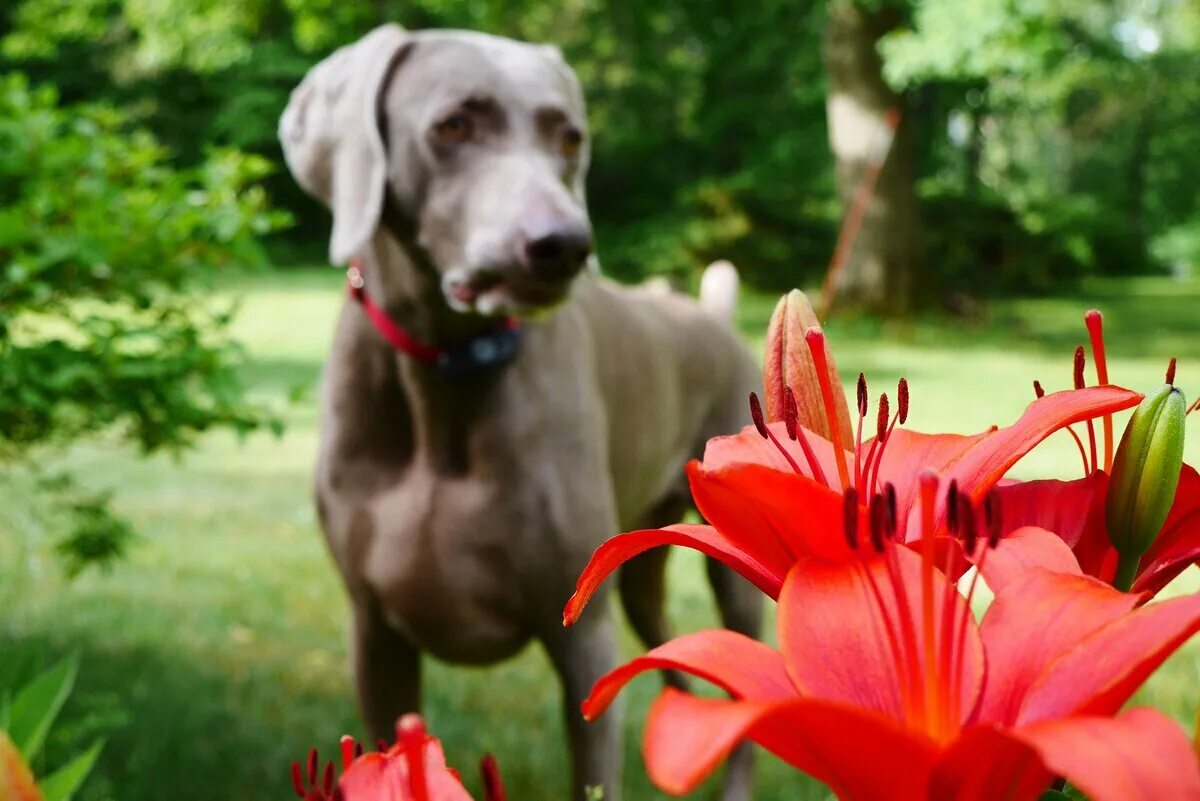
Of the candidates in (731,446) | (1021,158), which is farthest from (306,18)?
(1021,158)

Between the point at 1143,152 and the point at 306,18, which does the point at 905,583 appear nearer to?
the point at 306,18

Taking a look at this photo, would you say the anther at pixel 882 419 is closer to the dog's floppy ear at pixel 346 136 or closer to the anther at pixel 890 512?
the anther at pixel 890 512

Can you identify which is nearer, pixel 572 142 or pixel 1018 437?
pixel 1018 437

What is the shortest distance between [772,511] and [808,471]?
9cm

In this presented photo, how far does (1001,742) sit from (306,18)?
12718 mm

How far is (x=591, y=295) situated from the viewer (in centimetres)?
280

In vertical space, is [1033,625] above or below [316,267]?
above

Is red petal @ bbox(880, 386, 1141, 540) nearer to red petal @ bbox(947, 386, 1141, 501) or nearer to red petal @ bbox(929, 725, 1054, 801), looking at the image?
red petal @ bbox(947, 386, 1141, 501)

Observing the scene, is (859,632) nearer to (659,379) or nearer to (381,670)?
(381,670)

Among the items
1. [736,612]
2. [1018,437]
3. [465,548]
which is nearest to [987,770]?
[1018,437]

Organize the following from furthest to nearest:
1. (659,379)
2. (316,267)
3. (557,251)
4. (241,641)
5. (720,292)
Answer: (316,267), (241,641), (720,292), (659,379), (557,251)

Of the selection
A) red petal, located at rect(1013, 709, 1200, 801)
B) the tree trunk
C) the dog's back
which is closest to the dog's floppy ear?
the dog's back

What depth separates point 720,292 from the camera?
3730 mm

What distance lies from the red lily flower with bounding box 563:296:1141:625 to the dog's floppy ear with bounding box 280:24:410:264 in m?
1.74
